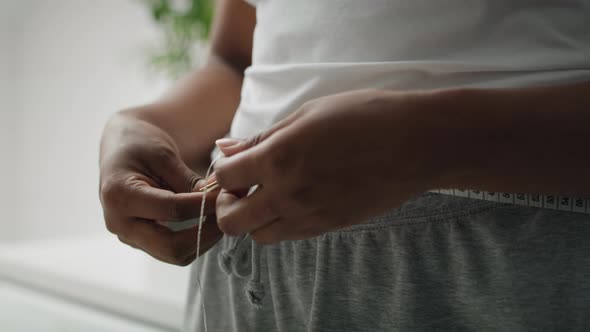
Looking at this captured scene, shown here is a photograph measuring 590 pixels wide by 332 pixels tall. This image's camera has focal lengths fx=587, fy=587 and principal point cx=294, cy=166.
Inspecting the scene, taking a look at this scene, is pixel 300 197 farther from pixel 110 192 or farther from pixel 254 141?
pixel 110 192

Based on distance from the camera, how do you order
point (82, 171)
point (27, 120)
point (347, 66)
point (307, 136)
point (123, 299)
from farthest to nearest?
1. point (27, 120)
2. point (82, 171)
3. point (123, 299)
4. point (347, 66)
5. point (307, 136)

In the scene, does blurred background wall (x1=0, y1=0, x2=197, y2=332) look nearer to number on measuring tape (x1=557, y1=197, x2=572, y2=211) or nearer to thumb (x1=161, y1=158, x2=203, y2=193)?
thumb (x1=161, y1=158, x2=203, y2=193)

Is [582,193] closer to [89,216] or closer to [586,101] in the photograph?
[586,101]

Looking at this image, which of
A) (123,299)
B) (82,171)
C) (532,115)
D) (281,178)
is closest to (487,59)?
(532,115)

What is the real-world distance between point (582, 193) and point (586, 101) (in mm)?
67

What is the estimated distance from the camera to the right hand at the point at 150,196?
0.49 meters

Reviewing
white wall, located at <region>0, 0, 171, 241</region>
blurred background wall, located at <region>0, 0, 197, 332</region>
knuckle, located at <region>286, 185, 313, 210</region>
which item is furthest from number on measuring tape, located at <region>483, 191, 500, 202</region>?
white wall, located at <region>0, 0, 171, 241</region>

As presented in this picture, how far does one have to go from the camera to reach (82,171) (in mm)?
3057

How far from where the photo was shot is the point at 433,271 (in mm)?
467

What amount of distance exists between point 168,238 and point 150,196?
0.14 ft

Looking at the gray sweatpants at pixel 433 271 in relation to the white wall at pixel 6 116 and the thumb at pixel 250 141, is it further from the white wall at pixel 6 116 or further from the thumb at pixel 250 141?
the white wall at pixel 6 116

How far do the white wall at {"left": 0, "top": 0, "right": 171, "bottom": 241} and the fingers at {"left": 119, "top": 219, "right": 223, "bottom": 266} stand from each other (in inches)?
91.4

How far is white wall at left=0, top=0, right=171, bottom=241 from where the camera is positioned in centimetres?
286

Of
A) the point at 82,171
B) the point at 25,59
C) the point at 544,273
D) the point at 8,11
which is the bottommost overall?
the point at 82,171
